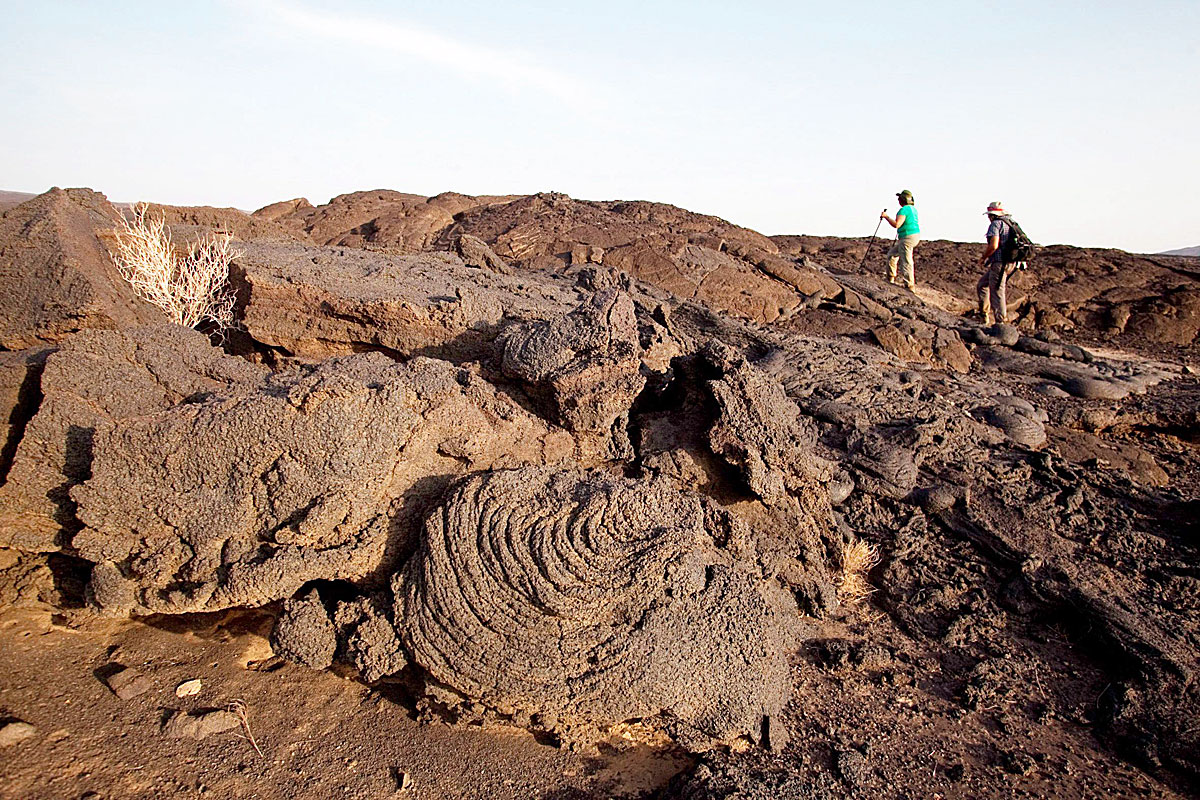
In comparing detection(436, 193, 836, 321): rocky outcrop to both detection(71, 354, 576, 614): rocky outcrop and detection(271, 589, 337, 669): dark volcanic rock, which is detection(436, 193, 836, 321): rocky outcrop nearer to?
detection(71, 354, 576, 614): rocky outcrop

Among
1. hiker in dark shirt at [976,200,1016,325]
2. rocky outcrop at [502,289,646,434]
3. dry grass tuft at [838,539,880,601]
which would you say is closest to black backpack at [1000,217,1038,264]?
hiker in dark shirt at [976,200,1016,325]

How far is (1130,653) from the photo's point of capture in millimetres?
3689

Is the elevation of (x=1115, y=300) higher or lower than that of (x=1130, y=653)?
higher

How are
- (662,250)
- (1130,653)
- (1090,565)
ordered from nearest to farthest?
(1130,653), (1090,565), (662,250)

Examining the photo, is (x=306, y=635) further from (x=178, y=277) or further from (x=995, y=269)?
(x=995, y=269)

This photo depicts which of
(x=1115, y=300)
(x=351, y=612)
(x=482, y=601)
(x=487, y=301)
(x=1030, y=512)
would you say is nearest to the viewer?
(x=482, y=601)

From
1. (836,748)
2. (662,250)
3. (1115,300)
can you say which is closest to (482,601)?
(836,748)

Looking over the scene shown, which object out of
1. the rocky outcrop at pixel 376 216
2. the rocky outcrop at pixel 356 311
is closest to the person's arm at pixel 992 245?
the rocky outcrop at pixel 376 216

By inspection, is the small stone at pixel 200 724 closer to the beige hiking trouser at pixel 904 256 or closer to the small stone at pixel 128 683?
the small stone at pixel 128 683

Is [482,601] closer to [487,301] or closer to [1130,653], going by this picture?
[487,301]

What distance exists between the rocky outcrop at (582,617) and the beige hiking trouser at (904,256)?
35.5 feet

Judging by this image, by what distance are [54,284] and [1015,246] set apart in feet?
37.9

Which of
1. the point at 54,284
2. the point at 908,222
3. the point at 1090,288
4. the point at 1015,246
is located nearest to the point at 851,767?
the point at 54,284

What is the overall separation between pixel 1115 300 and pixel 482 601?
43.4 ft
